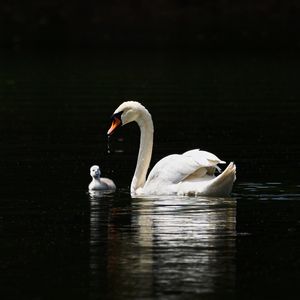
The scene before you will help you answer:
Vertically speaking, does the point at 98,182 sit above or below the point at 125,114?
below

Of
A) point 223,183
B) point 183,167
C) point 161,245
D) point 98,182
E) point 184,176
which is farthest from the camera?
point 98,182

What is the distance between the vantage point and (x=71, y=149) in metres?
22.1

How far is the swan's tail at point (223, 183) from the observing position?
1625 centimetres

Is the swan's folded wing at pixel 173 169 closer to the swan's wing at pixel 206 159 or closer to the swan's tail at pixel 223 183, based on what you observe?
the swan's wing at pixel 206 159

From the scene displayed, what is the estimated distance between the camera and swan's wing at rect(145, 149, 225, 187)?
1680 centimetres

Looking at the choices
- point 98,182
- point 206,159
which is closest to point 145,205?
point 206,159

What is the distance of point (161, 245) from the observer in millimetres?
13961

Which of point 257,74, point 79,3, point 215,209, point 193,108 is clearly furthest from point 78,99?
point 79,3

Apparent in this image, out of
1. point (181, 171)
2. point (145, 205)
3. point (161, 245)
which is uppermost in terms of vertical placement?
point (181, 171)

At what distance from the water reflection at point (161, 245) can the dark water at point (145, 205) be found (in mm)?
14

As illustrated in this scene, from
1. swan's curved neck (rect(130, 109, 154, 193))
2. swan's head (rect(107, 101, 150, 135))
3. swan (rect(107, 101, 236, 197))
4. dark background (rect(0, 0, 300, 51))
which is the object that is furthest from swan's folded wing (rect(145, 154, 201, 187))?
dark background (rect(0, 0, 300, 51))

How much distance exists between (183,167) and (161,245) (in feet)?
10.5

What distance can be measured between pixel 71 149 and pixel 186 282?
10.1 metres

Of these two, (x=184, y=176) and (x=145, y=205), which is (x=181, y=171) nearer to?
(x=184, y=176)
